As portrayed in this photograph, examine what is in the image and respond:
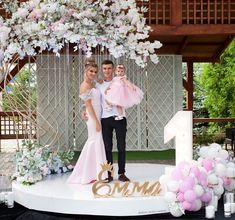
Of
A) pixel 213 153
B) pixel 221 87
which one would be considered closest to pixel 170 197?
pixel 213 153

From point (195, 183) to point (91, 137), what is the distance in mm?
1597

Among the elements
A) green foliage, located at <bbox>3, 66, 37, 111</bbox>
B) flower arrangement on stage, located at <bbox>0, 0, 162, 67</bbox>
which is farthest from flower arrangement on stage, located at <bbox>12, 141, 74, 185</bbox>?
flower arrangement on stage, located at <bbox>0, 0, 162, 67</bbox>

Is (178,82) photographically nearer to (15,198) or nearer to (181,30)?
(181,30)

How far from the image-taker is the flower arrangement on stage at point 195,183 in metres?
4.93

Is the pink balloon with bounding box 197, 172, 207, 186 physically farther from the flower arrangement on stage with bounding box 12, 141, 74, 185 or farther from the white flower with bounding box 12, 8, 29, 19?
the white flower with bounding box 12, 8, 29, 19

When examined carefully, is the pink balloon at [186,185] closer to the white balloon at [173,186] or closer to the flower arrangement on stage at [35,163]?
the white balloon at [173,186]

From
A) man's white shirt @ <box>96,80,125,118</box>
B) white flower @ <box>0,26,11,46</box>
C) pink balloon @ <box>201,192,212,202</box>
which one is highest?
white flower @ <box>0,26,11,46</box>

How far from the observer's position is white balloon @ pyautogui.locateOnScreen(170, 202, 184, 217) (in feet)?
16.3

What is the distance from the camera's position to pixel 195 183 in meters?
4.98

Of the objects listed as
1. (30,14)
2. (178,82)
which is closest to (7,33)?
(30,14)

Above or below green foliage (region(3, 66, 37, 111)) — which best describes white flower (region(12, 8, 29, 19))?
above

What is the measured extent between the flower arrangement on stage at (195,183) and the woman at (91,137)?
1101 mm

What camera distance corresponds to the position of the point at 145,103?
12.0m

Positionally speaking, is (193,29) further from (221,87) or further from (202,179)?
(221,87)
